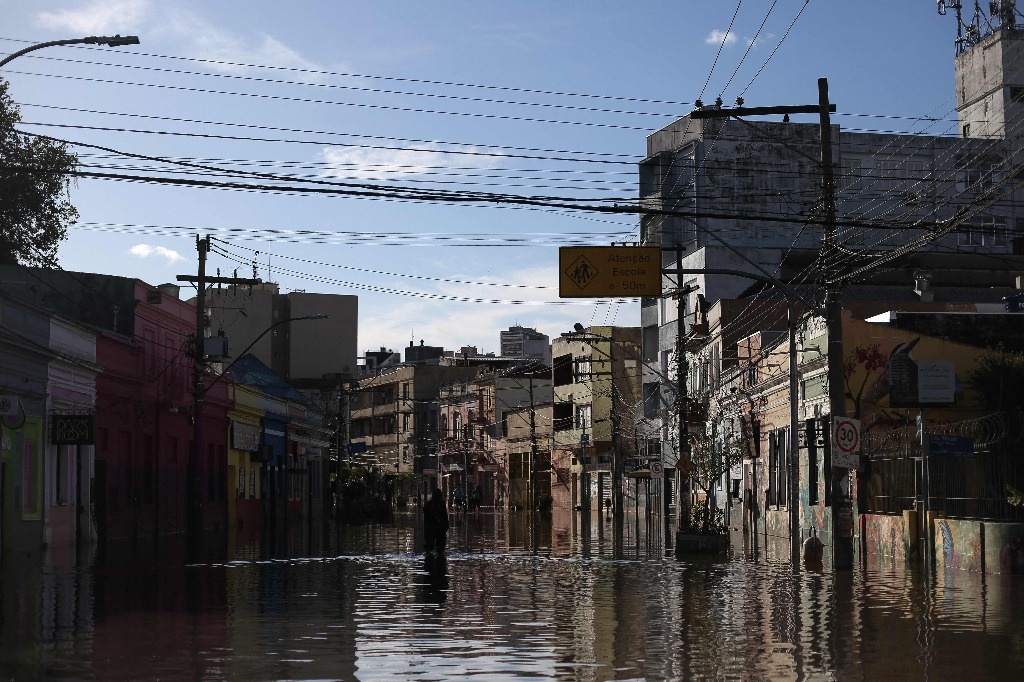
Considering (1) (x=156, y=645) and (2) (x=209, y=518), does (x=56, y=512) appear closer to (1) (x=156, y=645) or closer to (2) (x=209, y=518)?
(2) (x=209, y=518)

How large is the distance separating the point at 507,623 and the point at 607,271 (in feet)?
34.8

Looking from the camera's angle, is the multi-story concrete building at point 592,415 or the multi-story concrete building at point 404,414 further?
the multi-story concrete building at point 404,414

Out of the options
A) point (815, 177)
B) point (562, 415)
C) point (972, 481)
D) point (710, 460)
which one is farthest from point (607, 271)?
point (562, 415)

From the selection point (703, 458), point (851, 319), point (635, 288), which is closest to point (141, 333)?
point (703, 458)

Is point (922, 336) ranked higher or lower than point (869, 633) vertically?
higher

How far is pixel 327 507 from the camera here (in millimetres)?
84688

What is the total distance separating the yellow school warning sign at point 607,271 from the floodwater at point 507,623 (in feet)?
17.6

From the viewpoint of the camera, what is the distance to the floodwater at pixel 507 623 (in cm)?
1442

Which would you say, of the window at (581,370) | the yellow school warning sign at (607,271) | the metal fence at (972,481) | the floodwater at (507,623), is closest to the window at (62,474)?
the floodwater at (507,623)

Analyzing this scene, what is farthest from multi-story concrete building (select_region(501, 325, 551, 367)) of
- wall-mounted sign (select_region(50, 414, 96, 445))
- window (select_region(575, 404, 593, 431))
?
wall-mounted sign (select_region(50, 414, 96, 445))

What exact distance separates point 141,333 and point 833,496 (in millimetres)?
30284

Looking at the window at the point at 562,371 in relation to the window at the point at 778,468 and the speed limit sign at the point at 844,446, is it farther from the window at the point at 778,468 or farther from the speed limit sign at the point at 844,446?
the speed limit sign at the point at 844,446

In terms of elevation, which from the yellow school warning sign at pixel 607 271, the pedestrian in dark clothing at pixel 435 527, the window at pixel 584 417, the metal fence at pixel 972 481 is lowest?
the pedestrian in dark clothing at pixel 435 527

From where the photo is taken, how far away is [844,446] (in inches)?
1136
